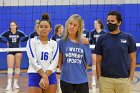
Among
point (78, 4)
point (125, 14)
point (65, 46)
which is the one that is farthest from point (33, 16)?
point (65, 46)

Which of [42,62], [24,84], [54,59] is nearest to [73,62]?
[54,59]

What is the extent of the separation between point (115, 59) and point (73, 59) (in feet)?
2.28

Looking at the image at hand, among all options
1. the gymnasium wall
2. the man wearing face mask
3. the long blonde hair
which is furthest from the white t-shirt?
the gymnasium wall

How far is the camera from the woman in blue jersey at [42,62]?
18.5ft

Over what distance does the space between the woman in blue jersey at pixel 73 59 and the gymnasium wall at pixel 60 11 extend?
942 cm

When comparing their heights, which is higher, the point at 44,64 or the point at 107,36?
the point at 107,36

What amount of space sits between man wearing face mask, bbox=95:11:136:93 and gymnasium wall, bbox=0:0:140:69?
380 inches

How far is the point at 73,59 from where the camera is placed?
5840 millimetres

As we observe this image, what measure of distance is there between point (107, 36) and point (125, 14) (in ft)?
34.3

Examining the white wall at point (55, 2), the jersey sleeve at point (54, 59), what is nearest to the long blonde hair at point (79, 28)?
the jersey sleeve at point (54, 59)

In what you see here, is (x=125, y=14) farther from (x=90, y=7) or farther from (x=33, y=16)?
(x=33, y=16)

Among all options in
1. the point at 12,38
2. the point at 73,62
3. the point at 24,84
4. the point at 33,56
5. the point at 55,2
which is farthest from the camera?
the point at 55,2

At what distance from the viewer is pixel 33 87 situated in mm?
5641

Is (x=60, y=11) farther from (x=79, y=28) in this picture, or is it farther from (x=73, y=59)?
(x=73, y=59)
